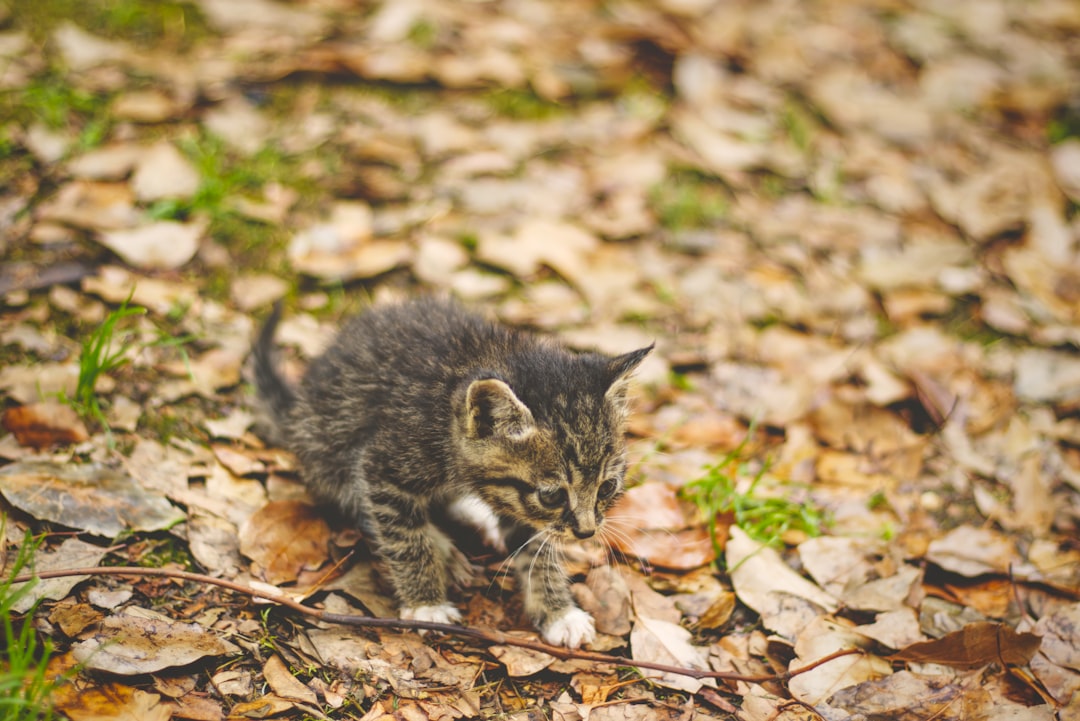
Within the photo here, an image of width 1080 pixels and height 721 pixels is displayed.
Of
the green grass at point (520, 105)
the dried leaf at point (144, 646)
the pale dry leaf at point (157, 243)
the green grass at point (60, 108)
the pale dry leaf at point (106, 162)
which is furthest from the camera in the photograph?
the green grass at point (520, 105)

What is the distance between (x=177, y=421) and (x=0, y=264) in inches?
57.2

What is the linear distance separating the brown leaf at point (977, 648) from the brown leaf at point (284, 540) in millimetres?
2497

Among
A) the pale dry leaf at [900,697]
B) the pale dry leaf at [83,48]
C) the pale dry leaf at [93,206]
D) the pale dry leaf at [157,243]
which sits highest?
the pale dry leaf at [83,48]

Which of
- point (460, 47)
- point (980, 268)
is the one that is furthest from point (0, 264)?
point (980, 268)

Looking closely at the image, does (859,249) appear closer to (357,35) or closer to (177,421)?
(357,35)

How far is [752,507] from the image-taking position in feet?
13.7

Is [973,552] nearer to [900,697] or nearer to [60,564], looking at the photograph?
[900,697]

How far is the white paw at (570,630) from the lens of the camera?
11.3ft

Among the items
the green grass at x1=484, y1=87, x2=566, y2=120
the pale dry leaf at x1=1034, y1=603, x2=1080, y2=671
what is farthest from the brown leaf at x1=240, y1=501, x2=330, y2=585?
the green grass at x1=484, y1=87, x2=566, y2=120

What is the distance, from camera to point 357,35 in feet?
21.5

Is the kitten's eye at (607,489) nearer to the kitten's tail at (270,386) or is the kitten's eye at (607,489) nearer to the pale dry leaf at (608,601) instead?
the pale dry leaf at (608,601)

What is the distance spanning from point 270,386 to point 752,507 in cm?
251

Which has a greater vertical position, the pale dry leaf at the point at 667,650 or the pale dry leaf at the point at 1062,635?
the pale dry leaf at the point at 1062,635

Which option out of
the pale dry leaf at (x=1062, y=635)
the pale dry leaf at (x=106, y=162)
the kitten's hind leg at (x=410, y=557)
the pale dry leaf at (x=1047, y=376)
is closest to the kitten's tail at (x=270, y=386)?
the kitten's hind leg at (x=410, y=557)
